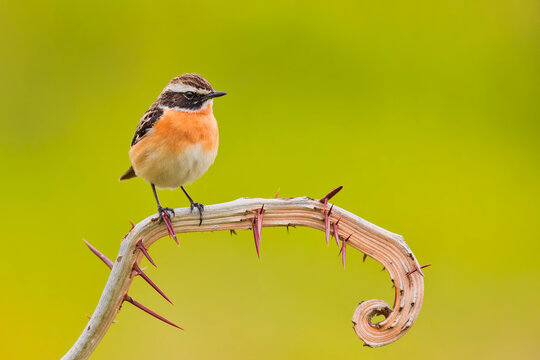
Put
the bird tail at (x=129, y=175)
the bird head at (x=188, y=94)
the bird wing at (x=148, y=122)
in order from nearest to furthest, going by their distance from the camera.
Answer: the bird head at (x=188, y=94), the bird wing at (x=148, y=122), the bird tail at (x=129, y=175)

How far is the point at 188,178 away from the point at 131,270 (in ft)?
6.83

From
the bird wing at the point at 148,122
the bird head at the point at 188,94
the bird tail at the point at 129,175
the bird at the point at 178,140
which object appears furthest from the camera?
the bird tail at the point at 129,175

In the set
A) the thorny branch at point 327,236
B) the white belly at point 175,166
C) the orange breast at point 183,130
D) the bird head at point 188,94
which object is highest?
the bird head at point 188,94

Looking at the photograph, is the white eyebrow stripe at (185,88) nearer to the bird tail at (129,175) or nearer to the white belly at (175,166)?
the white belly at (175,166)

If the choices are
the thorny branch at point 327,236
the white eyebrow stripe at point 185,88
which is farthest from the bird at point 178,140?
the thorny branch at point 327,236

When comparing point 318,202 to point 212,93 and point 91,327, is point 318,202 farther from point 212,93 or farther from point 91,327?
point 212,93

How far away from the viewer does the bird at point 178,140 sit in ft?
14.1

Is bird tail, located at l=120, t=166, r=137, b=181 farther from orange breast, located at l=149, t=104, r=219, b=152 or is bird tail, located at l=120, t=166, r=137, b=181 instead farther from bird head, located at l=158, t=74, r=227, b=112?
bird head, located at l=158, t=74, r=227, b=112

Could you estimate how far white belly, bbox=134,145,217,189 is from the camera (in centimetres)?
430

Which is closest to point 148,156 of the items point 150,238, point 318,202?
point 150,238

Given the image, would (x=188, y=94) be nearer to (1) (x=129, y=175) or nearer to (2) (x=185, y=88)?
(2) (x=185, y=88)

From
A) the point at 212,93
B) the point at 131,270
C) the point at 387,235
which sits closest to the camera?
the point at 387,235

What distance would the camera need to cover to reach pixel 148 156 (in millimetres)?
4324

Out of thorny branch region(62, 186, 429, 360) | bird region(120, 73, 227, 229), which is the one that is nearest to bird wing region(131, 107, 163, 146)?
bird region(120, 73, 227, 229)
